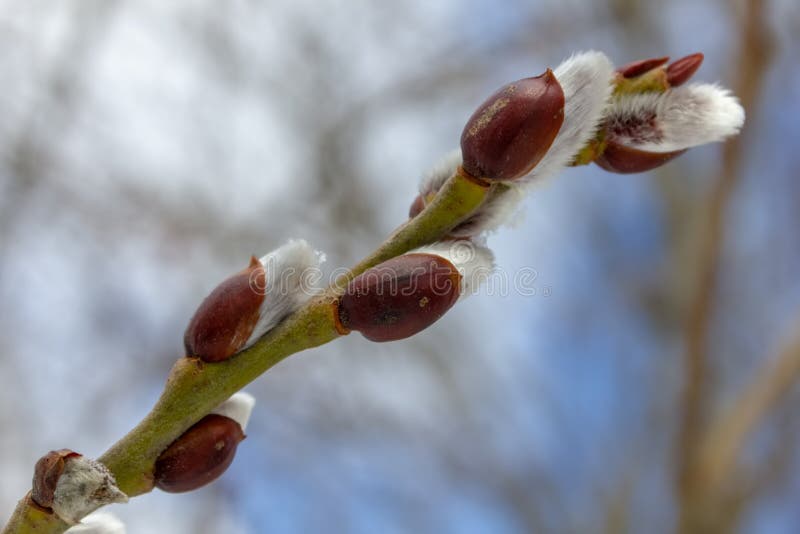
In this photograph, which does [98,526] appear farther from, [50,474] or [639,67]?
[639,67]

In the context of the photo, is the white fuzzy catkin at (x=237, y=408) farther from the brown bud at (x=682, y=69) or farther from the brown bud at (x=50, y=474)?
the brown bud at (x=682, y=69)

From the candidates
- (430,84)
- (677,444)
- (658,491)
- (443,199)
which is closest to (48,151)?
(430,84)

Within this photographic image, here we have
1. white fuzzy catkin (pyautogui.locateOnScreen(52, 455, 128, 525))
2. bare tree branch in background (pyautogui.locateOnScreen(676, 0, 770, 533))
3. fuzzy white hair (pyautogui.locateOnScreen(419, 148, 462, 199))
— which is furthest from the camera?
bare tree branch in background (pyautogui.locateOnScreen(676, 0, 770, 533))

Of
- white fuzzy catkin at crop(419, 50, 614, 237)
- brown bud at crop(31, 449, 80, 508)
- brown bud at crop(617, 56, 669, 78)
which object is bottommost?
brown bud at crop(31, 449, 80, 508)

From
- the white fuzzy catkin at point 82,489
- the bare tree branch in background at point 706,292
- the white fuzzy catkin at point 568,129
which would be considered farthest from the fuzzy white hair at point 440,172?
the bare tree branch in background at point 706,292

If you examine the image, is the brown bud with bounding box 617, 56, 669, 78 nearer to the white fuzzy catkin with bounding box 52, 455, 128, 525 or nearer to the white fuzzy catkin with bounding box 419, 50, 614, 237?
the white fuzzy catkin with bounding box 419, 50, 614, 237

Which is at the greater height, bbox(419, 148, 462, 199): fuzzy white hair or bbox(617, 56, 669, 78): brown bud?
bbox(419, 148, 462, 199): fuzzy white hair

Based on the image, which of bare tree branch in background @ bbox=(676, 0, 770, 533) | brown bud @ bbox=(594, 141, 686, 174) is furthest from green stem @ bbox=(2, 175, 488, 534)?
bare tree branch in background @ bbox=(676, 0, 770, 533)
